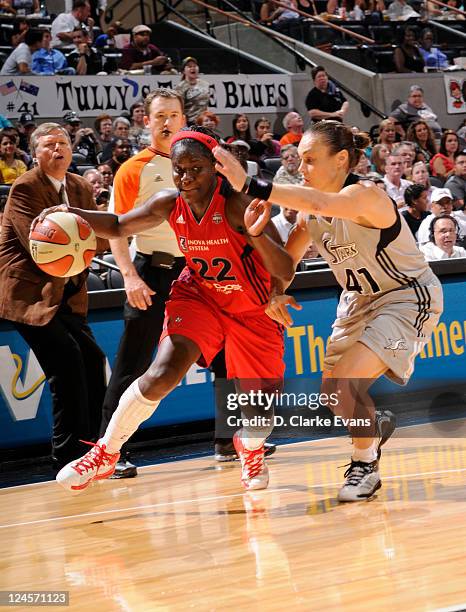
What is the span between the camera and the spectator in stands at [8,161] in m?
10.6

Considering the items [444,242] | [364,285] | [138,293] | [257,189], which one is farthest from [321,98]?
[257,189]

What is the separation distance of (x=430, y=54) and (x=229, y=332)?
563 inches

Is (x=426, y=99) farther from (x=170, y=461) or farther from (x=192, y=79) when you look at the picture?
(x=170, y=461)

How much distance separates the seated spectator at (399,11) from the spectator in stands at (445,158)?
6.19 m

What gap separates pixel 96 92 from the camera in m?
13.8

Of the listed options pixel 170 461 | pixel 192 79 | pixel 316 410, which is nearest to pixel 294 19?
pixel 192 79

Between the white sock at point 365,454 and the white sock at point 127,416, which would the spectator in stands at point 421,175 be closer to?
the white sock at point 365,454

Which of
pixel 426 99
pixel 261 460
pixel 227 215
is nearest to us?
pixel 227 215

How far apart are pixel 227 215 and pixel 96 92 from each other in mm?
9176

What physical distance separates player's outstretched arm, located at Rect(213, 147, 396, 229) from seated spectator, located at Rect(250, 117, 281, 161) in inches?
318

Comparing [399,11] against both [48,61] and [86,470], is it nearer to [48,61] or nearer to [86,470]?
[48,61]

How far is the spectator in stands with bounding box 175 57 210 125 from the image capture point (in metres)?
13.9

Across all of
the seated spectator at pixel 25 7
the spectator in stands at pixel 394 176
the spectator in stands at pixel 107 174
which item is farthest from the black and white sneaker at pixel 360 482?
the seated spectator at pixel 25 7

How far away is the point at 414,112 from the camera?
16094 millimetres
